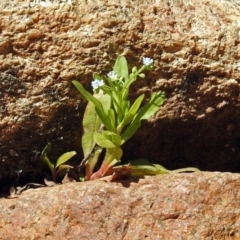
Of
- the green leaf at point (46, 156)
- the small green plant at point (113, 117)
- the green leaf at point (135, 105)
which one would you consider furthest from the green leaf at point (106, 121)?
the green leaf at point (46, 156)

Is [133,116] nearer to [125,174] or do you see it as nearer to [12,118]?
[125,174]

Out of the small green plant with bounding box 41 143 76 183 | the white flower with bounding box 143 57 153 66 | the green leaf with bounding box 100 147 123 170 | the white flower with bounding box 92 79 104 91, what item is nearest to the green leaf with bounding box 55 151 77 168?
the small green plant with bounding box 41 143 76 183

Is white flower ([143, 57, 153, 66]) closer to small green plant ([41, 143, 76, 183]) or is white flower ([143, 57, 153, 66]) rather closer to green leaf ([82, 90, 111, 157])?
green leaf ([82, 90, 111, 157])

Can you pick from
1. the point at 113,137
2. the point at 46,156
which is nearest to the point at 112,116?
the point at 113,137

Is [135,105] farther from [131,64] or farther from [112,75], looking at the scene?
[131,64]

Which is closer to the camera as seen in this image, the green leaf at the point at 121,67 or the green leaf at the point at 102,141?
the green leaf at the point at 102,141

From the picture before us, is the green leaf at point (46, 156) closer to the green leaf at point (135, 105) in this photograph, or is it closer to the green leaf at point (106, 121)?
the green leaf at point (106, 121)

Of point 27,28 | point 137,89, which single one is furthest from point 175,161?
point 27,28
